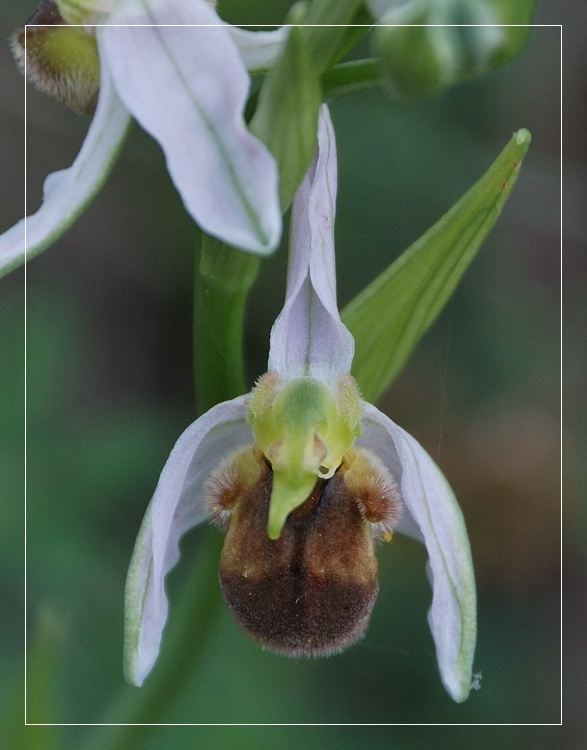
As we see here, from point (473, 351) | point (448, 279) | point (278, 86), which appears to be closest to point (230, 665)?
point (473, 351)

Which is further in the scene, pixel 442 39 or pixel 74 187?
pixel 74 187

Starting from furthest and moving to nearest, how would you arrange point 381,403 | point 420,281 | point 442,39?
point 381,403
point 420,281
point 442,39

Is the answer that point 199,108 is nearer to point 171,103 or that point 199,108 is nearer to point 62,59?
point 171,103

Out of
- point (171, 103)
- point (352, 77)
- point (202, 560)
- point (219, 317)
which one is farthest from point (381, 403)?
point (171, 103)

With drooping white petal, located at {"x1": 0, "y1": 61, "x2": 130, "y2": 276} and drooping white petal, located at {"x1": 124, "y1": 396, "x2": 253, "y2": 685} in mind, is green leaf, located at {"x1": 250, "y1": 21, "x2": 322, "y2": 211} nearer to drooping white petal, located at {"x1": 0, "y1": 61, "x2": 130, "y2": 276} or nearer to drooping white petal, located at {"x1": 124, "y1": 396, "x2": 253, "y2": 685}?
drooping white petal, located at {"x1": 0, "y1": 61, "x2": 130, "y2": 276}

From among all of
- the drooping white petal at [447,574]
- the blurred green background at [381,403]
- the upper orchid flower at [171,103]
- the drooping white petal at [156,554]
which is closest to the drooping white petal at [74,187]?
the upper orchid flower at [171,103]
